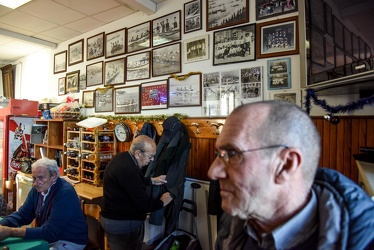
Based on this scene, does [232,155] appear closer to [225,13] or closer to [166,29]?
[225,13]

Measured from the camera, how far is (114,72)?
3.18m

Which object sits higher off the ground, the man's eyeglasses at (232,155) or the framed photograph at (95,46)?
the framed photograph at (95,46)

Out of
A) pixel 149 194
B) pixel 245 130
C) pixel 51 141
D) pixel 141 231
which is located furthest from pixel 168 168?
pixel 51 141

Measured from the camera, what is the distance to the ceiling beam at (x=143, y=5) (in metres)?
2.54

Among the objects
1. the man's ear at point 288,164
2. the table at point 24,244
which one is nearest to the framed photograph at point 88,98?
the table at point 24,244

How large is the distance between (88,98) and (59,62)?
1177 millimetres

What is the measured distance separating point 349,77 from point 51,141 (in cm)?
400

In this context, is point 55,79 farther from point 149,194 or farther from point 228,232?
point 228,232

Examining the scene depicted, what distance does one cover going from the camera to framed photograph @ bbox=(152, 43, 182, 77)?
256cm

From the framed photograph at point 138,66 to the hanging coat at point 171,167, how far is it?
88cm

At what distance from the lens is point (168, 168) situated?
2.17 metres

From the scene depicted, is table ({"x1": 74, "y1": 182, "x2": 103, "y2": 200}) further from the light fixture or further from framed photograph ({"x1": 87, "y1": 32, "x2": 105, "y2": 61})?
the light fixture

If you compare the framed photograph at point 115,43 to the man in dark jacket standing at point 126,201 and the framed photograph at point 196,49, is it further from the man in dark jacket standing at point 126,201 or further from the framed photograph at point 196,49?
the man in dark jacket standing at point 126,201

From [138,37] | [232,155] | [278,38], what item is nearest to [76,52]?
[138,37]
